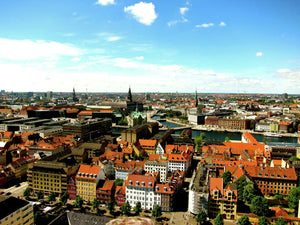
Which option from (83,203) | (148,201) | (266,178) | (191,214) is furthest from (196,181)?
(83,203)

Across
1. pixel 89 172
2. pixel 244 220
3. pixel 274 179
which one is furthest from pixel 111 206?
pixel 274 179

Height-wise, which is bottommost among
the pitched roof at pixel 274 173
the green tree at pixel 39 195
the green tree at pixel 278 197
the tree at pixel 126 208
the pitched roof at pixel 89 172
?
the green tree at pixel 278 197

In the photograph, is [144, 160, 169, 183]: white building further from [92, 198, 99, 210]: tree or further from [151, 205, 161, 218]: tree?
[92, 198, 99, 210]: tree

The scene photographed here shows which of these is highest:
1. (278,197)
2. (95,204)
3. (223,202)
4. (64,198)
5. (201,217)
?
(223,202)

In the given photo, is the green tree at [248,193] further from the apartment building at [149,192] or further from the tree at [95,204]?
the tree at [95,204]

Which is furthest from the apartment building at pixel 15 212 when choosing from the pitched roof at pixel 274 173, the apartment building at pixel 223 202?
the pitched roof at pixel 274 173

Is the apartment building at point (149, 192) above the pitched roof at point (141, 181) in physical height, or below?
below

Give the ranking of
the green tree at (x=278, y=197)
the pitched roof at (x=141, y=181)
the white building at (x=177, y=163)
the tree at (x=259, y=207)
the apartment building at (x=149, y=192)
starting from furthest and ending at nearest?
the white building at (x=177, y=163) < the green tree at (x=278, y=197) < the pitched roof at (x=141, y=181) < the apartment building at (x=149, y=192) < the tree at (x=259, y=207)

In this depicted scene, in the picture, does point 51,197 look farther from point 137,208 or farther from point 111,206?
point 137,208
